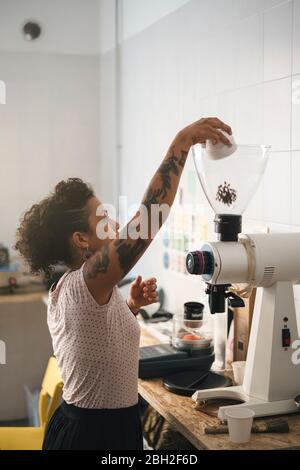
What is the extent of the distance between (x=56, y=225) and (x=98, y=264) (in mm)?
215

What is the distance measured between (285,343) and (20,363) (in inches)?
65.5

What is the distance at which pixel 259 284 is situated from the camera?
4.91ft

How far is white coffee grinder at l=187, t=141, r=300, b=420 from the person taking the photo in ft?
4.83

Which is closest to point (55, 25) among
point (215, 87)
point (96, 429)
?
point (215, 87)

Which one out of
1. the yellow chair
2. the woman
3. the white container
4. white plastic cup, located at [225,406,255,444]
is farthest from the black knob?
the yellow chair

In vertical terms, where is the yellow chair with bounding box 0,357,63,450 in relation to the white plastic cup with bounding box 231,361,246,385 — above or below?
below

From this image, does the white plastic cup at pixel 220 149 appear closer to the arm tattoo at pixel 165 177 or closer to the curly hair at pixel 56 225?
the arm tattoo at pixel 165 177

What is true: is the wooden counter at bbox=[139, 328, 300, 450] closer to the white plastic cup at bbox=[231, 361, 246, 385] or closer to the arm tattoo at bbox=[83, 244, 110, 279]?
the white plastic cup at bbox=[231, 361, 246, 385]

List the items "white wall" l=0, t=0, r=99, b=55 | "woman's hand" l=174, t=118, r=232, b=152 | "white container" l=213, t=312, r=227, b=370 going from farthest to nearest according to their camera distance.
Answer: "white wall" l=0, t=0, r=99, b=55 < "white container" l=213, t=312, r=227, b=370 < "woman's hand" l=174, t=118, r=232, b=152

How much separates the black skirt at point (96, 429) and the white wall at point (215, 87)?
726 millimetres

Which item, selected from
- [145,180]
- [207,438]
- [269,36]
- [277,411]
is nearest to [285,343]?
[277,411]

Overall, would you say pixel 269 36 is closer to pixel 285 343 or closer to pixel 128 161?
pixel 285 343

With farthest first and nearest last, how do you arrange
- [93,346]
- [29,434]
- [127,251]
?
1. [29,434]
2. [93,346]
3. [127,251]

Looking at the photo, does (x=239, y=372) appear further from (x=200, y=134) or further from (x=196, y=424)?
(x=200, y=134)
